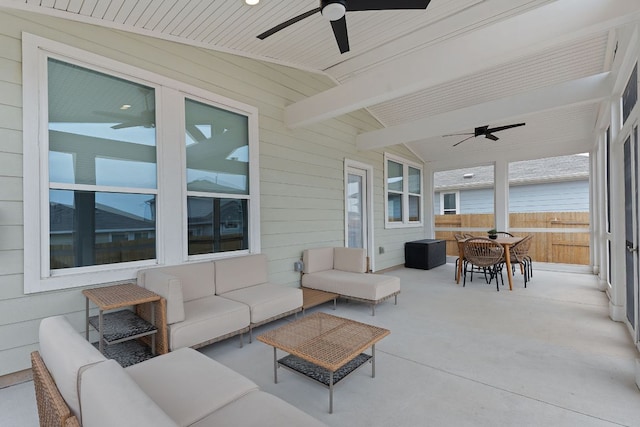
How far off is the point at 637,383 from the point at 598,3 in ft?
9.81

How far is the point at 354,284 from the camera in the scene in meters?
4.16

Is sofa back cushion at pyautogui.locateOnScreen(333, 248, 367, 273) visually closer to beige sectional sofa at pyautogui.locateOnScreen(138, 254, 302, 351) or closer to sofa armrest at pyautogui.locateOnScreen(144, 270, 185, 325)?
beige sectional sofa at pyautogui.locateOnScreen(138, 254, 302, 351)

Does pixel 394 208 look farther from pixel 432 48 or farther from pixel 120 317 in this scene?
pixel 120 317

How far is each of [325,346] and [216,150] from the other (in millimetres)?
2755

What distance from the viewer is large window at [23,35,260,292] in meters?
2.54

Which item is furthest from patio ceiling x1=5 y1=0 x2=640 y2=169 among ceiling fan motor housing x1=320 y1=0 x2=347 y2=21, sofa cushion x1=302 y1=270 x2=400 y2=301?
sofa cushion x1=302 y1=270 x2=400 y2=301

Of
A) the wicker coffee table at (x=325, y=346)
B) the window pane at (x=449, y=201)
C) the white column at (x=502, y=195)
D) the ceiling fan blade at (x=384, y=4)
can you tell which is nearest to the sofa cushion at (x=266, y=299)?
the wicker coffee table at (x=325, y=346)

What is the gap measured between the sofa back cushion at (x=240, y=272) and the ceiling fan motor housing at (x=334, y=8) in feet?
8.95

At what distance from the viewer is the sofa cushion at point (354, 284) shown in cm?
404

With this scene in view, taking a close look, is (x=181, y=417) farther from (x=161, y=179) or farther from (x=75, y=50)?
(x=75, y=50)

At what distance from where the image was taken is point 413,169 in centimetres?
826

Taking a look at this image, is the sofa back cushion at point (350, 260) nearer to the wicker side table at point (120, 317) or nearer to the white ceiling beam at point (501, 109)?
the white ceiling beam at point (501, 109)

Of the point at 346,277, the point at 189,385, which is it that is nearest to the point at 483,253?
the point at 346,277

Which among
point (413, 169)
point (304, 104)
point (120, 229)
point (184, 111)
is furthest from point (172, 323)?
point (413, 169)
